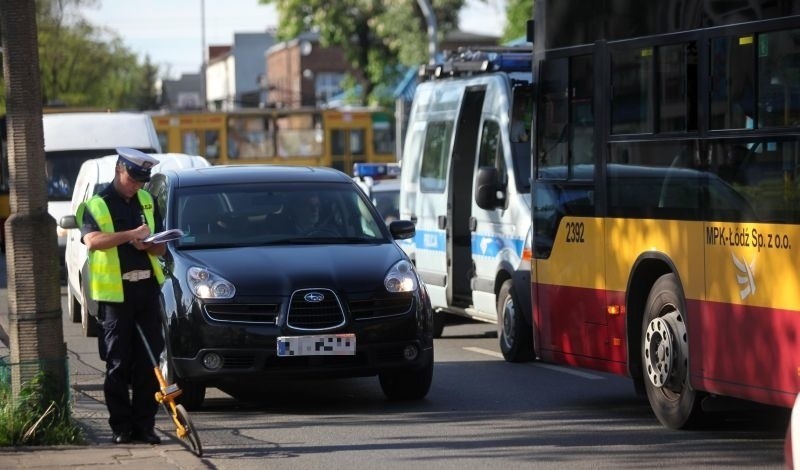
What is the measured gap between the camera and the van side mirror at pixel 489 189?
1475 cm

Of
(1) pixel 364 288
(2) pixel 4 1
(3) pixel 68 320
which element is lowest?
(3) pixel 68 320

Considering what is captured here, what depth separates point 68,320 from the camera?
830 inches

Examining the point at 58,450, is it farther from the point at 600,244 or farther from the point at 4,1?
the point at 600,244

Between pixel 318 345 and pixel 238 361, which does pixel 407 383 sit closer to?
pixel 318 345

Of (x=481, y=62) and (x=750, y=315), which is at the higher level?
(x=481, y=62)

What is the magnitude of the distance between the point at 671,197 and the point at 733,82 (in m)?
0.94

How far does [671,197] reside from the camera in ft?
33.1

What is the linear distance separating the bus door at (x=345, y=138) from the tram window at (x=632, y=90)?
37686 mm

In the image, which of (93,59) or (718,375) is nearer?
(718,375)

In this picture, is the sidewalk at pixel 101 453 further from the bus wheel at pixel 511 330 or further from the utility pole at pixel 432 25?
the utility pole at pixel 432 25

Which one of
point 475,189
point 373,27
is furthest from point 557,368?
point 373,27

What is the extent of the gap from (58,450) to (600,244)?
3899 mm

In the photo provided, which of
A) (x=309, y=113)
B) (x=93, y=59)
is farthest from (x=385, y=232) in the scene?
(x=93, y=59)

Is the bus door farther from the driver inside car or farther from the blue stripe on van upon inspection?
the driver inside car
